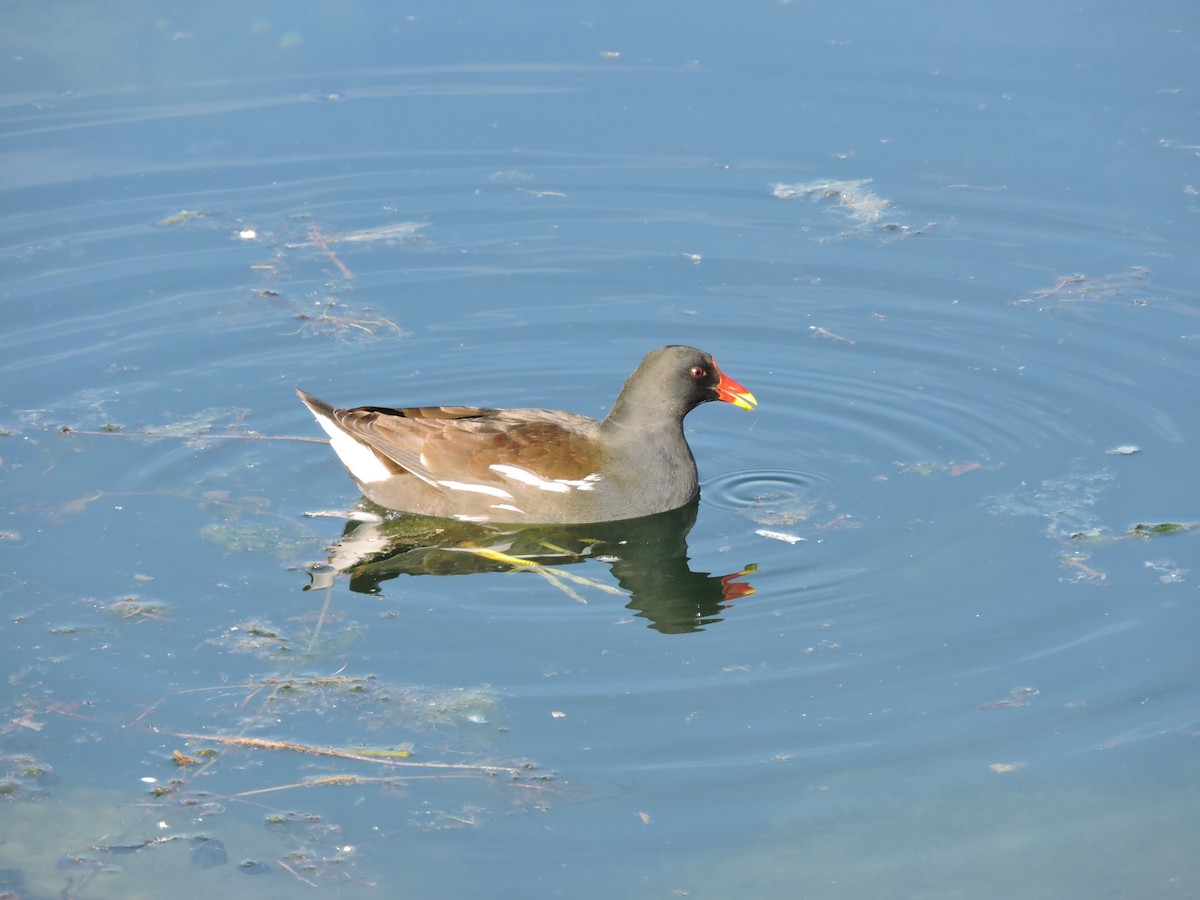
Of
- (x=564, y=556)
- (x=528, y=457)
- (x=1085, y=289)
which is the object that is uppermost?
(x=1085, y=289)

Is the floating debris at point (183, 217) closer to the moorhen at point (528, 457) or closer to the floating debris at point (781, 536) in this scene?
the moorhen at point (528, 457)

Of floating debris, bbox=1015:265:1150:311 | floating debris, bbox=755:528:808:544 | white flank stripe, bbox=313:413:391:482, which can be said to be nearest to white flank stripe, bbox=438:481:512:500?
white flank stripe, bbox=313:413:391:482

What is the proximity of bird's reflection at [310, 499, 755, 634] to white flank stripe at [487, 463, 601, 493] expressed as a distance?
0.67ft

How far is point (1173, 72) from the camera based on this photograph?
1214cm

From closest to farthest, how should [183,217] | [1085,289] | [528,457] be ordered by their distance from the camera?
[528,457] → [1085,289] → [183,217]

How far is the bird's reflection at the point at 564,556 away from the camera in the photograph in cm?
746

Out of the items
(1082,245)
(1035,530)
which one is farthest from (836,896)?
(1082,245)

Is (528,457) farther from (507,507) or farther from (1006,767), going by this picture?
(1006,767)

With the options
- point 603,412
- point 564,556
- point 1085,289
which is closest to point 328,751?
point 564,556

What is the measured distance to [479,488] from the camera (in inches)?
328

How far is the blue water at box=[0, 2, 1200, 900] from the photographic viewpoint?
19.4 ft

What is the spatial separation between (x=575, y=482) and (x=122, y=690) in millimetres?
2564

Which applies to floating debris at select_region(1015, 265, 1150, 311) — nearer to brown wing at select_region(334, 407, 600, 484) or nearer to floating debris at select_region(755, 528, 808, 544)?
floating debris at select_region(755, 528, 808, 544)

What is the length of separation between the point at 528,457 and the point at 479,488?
295mm
